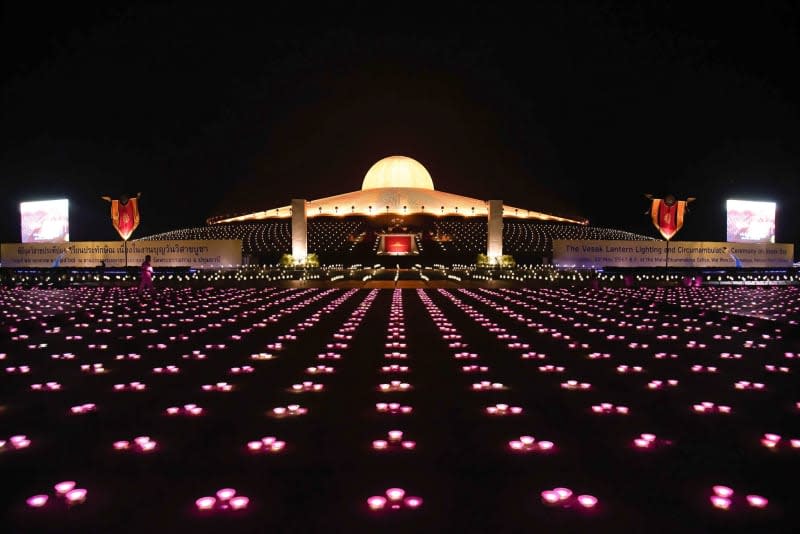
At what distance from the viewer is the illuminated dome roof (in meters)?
46.1

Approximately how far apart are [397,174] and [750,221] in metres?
26.2

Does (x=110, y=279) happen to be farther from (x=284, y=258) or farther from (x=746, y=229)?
(x=746, y=229)

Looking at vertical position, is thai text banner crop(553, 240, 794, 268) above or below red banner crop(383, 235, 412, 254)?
below

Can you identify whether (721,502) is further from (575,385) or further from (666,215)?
(666,215)

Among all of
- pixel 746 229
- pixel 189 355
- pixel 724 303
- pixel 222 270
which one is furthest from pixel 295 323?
pixel 746 229

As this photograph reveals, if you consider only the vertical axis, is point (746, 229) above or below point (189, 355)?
above

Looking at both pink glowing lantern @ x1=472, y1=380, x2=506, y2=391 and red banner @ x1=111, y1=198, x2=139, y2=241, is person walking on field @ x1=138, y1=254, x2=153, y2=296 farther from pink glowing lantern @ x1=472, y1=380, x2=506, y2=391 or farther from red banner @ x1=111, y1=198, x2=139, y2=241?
pink glowing lantern @ x1=472, y1=380, x2=506, y2=391

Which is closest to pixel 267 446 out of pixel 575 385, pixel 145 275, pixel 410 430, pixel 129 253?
pixel 410 430

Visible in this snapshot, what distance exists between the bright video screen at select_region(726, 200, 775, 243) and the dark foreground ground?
23.4 m

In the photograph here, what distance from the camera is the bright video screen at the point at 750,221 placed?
28078 millimetres

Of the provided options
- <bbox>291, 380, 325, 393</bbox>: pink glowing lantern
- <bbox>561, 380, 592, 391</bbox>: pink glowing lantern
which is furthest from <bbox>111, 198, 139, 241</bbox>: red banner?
<bbox>561, 380, 592, 391</bbox>: pink glowing lantern

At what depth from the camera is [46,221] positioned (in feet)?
94.4

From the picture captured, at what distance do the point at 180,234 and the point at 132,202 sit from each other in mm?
13382

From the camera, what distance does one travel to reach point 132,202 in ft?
74.0
